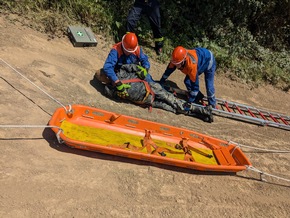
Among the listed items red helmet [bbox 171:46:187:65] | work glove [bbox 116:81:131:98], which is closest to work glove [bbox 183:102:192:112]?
red helmet [bbox 171:46:187:65]

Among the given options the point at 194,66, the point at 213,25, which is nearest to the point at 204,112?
the point at 194,66

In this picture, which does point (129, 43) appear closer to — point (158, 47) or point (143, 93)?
point (143, 93)

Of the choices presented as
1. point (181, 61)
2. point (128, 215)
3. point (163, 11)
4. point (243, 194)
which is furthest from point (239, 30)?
point (128, 215)

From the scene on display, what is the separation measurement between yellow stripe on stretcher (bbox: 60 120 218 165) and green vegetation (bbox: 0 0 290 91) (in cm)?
338

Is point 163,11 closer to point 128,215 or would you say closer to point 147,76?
point 147,76

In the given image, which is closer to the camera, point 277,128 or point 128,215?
point 128,215

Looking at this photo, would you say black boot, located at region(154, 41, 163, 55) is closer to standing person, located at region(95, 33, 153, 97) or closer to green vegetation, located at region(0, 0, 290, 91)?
green vegetation, located at region(0, 0, 290, 91)

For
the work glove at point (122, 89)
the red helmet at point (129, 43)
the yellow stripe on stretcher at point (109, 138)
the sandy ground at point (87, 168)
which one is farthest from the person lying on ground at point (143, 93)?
the yellow stripe on stretcher at point (109, 138)

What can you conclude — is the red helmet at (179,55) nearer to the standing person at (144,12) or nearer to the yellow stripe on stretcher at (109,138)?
the yellow stripe on stretcher at (109,138)

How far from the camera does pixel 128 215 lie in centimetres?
398

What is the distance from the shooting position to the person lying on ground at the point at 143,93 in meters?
6.15

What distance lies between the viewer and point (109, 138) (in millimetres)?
5137

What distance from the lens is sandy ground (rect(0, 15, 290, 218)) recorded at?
3951 millimetres

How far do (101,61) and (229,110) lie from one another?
3.25 metres
